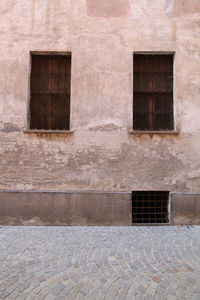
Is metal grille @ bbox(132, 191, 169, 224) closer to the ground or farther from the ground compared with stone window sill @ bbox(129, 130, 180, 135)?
closer to the ground

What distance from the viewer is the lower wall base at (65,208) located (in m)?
5.14

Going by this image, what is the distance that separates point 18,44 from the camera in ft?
17.6

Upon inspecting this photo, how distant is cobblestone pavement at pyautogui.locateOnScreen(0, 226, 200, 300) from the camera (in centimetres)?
253

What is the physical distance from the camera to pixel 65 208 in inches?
204

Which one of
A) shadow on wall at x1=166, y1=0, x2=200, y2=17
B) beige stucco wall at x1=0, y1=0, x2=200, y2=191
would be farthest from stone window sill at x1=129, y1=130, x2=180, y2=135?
shadow on wall at x1=166, y1=0, x2=200, y2=17

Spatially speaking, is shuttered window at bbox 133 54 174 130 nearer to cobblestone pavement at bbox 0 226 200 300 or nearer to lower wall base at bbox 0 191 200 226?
lower wall base at bbox 0 191 200 226

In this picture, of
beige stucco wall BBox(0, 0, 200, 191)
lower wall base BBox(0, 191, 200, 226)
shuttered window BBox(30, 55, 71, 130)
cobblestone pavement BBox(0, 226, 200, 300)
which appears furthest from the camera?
shuttered window BBox(30, 55, 71, 130)

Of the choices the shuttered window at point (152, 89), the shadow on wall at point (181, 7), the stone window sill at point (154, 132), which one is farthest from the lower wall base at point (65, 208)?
the shadow on wall at point (181, 7)

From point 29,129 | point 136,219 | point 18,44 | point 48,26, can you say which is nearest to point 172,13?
point 48,26

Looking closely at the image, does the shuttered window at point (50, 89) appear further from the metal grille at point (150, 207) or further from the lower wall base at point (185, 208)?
the lower wall base at point (185, 208)

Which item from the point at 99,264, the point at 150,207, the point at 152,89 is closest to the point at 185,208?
the point at 150,207

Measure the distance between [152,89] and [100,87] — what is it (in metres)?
1.60

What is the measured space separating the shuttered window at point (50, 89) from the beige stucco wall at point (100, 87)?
28cm

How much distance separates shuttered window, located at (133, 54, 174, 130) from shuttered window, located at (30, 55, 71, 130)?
A: 6.85 feet
